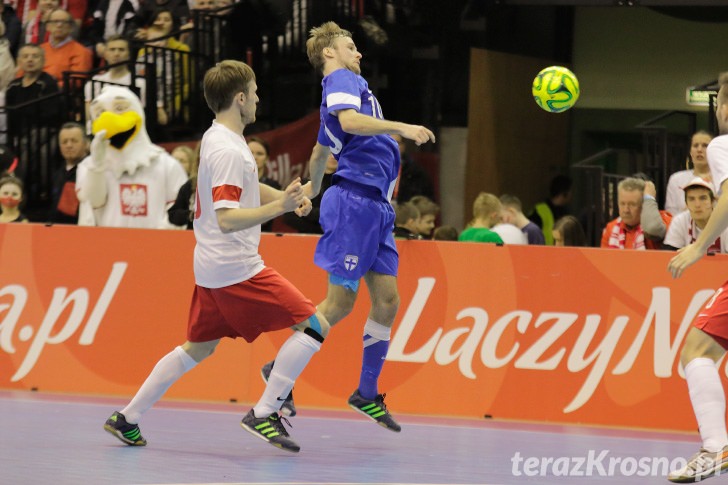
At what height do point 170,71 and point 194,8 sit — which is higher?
point 194,8

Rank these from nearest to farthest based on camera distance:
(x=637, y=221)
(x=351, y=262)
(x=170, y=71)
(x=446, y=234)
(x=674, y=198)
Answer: (x=351, y=262), (x=637, y=221), (x=446, y=234), (x=674, y=198), (x=170, y=71)

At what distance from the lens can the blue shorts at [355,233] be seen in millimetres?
8234

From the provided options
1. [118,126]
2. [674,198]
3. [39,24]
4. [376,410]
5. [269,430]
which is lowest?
[376,410]

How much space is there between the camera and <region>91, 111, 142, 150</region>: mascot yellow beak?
11.1m

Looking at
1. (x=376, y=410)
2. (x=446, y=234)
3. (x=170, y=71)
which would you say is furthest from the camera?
(x=170, y=71)

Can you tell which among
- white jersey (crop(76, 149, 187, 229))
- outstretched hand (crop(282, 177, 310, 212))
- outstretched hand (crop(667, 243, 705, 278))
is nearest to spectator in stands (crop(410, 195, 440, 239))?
white jersey (crop(76, 149, 187, 229))

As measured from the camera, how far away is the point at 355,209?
325 inches

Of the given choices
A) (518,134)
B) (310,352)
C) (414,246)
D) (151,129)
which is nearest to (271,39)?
(151,129)

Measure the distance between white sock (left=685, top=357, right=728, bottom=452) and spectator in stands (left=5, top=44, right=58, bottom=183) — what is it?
369 inches

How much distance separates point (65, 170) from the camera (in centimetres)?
1234

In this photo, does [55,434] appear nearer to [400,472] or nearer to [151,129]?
[400,472]

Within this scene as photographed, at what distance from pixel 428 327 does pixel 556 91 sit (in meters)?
2.10

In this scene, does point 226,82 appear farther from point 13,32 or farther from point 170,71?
point 13,32

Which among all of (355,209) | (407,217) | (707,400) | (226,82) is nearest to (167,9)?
(407,217)
